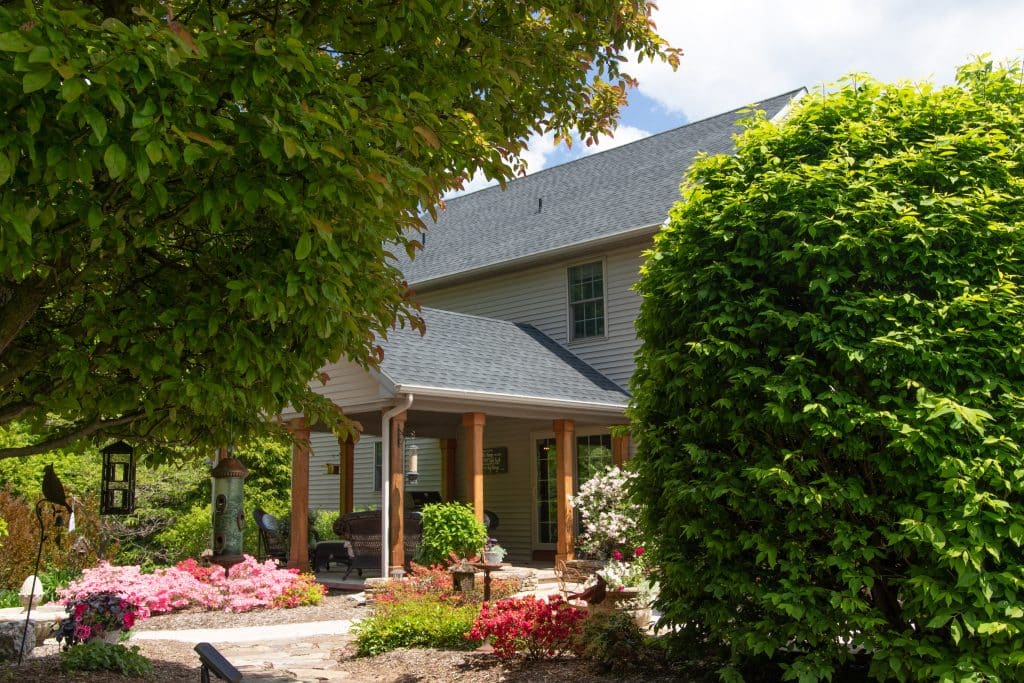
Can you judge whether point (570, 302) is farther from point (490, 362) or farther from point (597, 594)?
point (597, 594)

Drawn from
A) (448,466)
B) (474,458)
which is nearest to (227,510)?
(474,458)

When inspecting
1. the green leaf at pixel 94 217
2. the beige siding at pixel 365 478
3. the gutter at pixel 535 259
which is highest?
the gutter at pixel 535 259

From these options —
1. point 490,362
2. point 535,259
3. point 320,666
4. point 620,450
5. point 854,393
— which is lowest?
point 320,666

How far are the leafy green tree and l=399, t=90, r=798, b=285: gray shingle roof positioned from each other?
10425mm

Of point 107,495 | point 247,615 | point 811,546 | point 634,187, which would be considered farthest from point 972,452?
point 634,187

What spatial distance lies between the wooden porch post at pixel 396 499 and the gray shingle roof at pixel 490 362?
823 millimetres

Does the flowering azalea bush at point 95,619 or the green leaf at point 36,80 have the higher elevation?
the green leaf at point 36,80

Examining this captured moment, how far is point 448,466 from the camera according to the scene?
1880 cm

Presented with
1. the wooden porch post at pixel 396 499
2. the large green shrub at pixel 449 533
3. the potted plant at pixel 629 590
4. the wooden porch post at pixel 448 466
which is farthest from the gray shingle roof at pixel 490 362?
the potted plant at pixel 629 590

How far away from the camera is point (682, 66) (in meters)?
7.66

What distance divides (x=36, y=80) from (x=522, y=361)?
1318cm

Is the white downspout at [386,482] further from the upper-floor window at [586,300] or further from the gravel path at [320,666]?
the upper-floor window at [586,300]

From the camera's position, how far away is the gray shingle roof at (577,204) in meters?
17.0

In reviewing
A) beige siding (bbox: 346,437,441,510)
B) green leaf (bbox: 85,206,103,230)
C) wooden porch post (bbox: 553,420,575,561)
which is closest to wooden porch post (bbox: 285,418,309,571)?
wooden porch post (bbox: 553,420,575,561)
